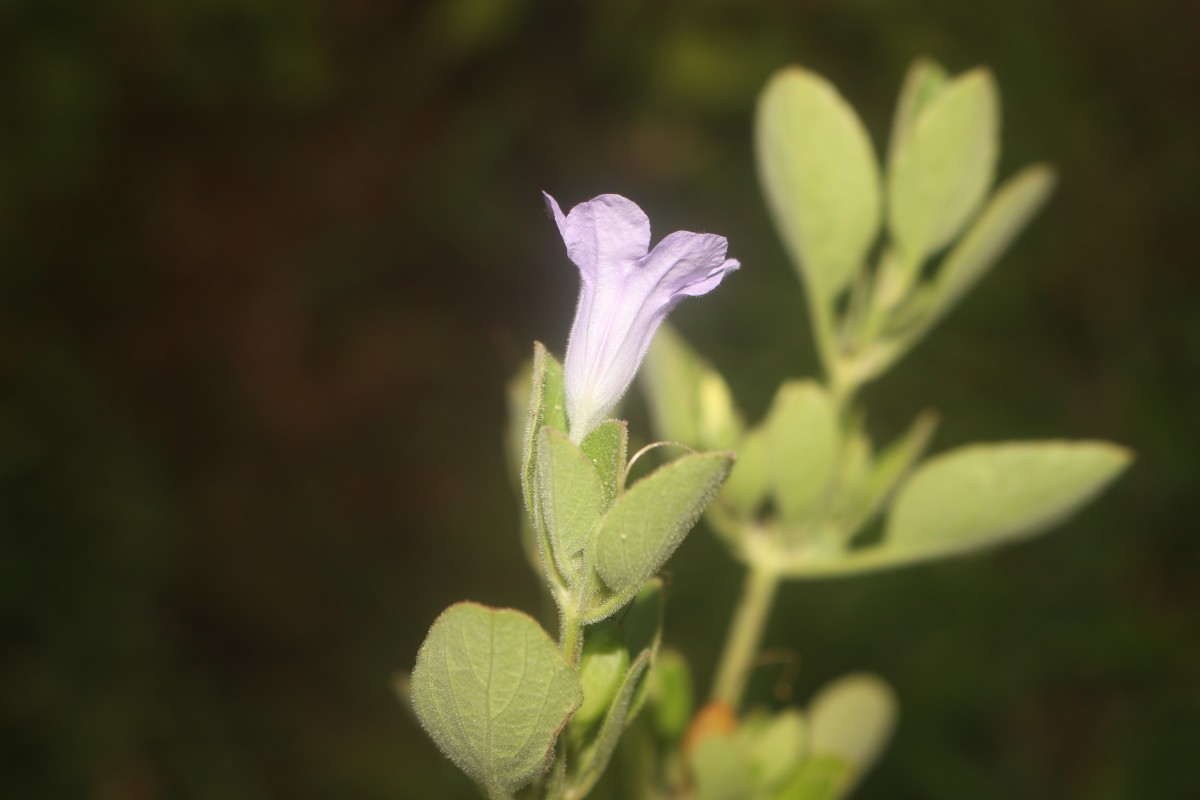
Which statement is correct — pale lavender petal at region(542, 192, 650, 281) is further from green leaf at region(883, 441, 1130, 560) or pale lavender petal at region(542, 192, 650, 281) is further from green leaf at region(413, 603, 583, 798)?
green leaf at region(883, 441, 1130, 560)

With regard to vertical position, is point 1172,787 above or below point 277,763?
below

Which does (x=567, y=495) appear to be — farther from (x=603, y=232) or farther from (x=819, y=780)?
(x=819, y=780)

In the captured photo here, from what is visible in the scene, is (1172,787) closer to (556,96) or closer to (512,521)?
(512,521)

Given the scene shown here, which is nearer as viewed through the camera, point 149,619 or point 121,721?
point 121,721

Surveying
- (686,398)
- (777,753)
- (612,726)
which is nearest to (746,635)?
(777,753)

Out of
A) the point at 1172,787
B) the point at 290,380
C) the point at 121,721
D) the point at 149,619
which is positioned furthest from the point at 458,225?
the point at 1172,787

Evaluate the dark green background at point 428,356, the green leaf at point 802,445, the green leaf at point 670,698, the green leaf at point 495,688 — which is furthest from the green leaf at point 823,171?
the dark green background at point 428,356
